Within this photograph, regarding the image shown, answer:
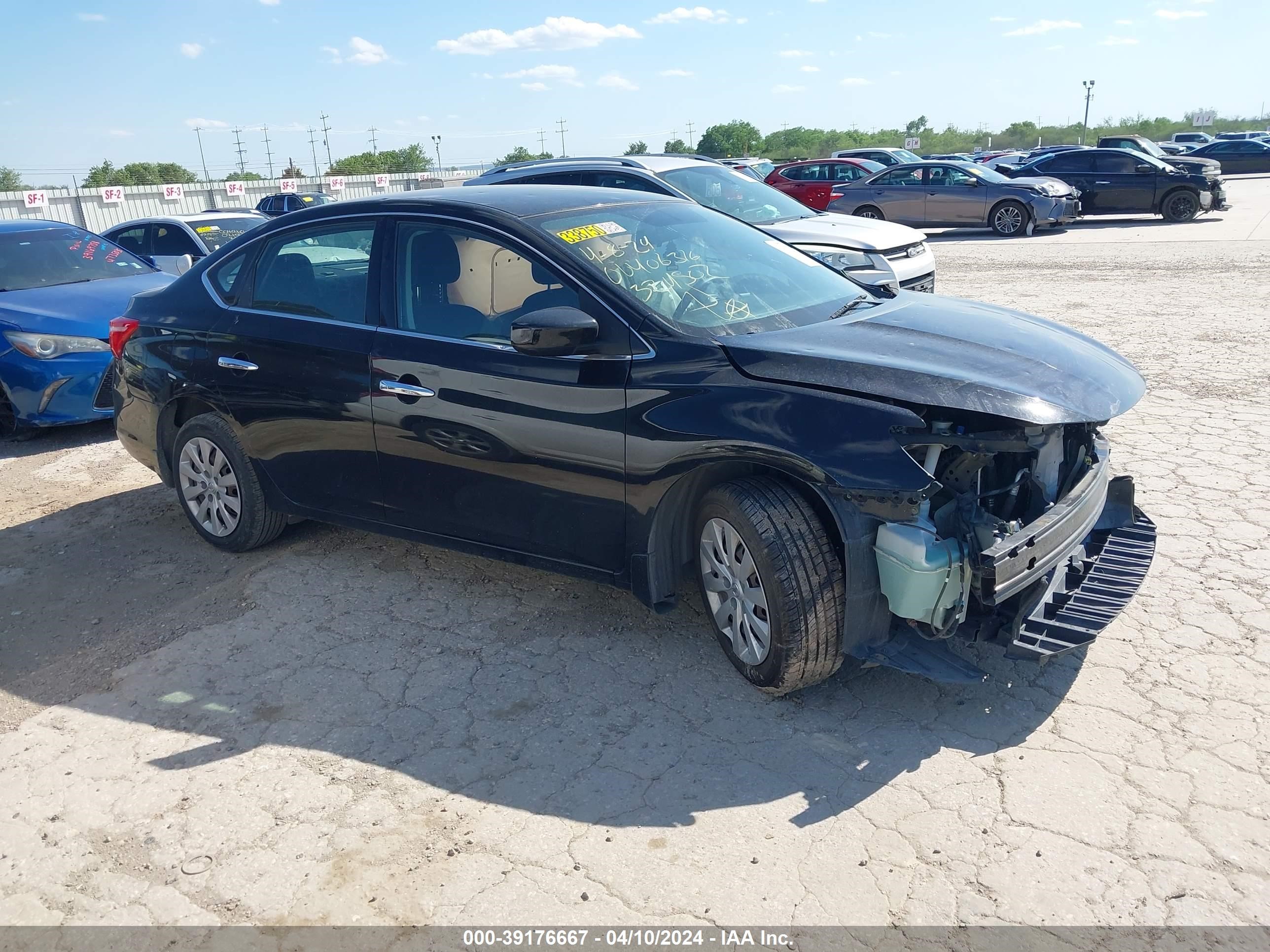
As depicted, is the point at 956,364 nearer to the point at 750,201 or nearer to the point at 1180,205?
the point at 750,201

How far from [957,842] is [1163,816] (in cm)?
62

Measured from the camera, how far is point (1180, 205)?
2009cm

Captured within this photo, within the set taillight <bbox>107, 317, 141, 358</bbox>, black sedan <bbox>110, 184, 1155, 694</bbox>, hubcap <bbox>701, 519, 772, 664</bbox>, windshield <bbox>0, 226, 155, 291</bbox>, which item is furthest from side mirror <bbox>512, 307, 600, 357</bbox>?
windshield <bbox>0, 226, 155, 291</bbox>

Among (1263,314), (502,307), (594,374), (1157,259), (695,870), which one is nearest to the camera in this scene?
(695,870)

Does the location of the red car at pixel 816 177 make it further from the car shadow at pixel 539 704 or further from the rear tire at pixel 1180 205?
the car shadow at pixel 539 704

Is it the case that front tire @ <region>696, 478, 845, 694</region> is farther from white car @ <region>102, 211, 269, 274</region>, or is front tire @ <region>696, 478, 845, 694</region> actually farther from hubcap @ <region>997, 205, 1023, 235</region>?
hubcap @ <region>997, 205, 1023, 235</region>

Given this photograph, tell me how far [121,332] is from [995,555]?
15.6ft

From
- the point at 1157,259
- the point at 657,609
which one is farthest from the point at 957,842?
the point at 1157,259

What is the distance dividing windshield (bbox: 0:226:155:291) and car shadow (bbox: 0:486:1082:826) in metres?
4.64

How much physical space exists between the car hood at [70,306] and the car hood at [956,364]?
5600 mm

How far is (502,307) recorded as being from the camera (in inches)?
163

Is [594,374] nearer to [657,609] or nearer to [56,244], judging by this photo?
[657,609]

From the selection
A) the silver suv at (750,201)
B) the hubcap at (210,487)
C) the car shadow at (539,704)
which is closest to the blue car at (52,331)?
the hubcap at (210,487)

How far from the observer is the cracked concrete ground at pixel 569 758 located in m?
2.80
